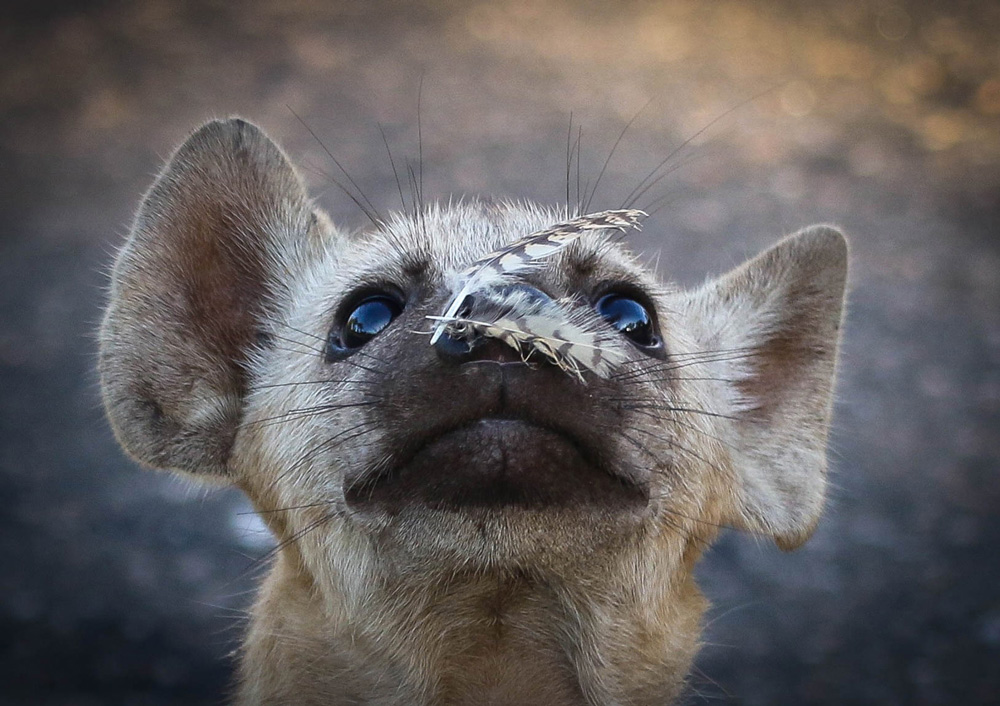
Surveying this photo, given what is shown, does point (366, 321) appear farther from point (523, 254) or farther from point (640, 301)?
point (640, 301)

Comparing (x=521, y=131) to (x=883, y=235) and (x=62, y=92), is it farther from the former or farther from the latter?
(x=62, y=92)

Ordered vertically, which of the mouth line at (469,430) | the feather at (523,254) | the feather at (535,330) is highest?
the feather at (523,254)

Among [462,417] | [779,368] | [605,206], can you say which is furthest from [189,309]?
[605,206]

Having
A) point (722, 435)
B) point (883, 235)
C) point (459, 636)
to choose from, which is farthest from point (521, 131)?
point (459, 636)

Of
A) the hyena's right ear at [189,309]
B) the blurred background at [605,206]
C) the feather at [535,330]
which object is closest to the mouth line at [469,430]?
the feather at [535,330]

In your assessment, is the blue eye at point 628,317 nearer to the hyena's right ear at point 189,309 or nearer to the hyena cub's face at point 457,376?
the hyena cub's face at point 457,376

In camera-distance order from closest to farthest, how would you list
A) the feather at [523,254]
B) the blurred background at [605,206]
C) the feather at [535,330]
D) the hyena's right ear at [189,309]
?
the feather at [535,330], the feather at [523,254], the hyena's right ear at [189,309], the blurred background at [605,206]
